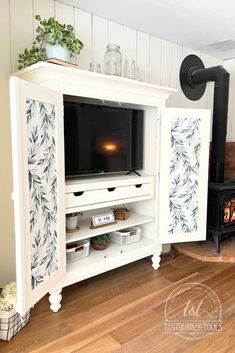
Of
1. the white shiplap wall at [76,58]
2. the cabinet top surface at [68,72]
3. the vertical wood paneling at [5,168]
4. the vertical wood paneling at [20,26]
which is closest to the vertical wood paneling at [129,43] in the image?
the white shiplap wall at [76,58]

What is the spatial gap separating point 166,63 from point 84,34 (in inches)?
41.5

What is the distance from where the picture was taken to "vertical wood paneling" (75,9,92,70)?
232 centimetres

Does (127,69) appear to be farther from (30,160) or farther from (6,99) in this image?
(30,160)

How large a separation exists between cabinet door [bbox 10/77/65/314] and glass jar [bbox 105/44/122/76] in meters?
0.67

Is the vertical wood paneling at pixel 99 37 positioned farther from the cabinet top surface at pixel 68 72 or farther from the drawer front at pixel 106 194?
the drawer front at pixel 106 194

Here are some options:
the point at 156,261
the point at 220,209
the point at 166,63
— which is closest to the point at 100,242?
the point at 156,261

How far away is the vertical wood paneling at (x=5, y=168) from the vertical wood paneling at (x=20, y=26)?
1.4 inches

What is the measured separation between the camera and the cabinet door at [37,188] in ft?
4.75

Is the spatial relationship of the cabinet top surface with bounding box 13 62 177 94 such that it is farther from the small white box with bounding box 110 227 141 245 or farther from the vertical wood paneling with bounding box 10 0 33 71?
the small white box with bounding box 110 227 141 245

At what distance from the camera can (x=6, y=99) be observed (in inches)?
77.9

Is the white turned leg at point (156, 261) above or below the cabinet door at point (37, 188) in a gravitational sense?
below

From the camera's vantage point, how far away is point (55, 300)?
191cm

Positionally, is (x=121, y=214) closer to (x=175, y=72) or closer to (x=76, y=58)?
(x=76, y=58)

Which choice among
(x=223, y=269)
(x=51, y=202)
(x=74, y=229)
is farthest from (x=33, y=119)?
(x=223, y=269)
